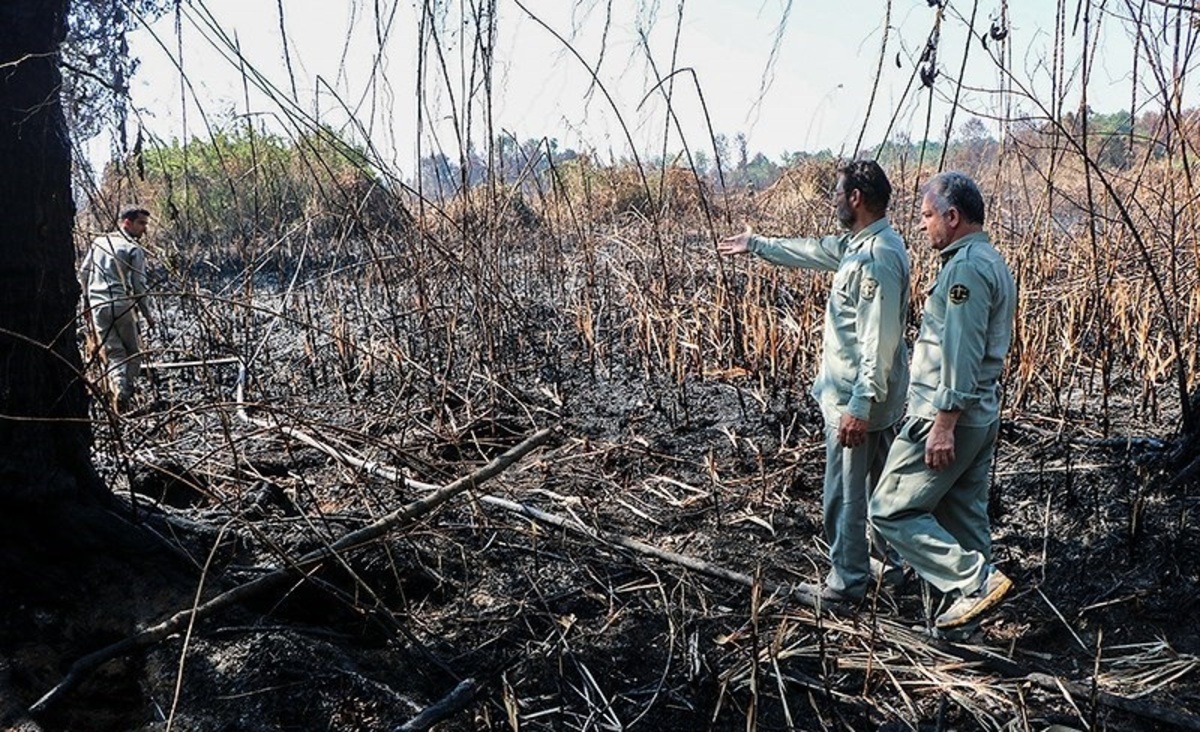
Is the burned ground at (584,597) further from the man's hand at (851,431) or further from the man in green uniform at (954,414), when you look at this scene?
the man's hand at (851,431)

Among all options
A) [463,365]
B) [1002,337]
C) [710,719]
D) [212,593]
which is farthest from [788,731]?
[463,365]

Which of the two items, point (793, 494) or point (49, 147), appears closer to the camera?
point (49, 147)

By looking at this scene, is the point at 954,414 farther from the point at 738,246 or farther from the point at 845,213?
the point at 738,246

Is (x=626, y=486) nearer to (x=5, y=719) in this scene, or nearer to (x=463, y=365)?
(x=463, y=365)

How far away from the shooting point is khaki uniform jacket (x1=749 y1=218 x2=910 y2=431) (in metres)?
2.70

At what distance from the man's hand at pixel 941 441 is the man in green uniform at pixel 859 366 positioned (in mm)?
228

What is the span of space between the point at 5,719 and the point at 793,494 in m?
2.90

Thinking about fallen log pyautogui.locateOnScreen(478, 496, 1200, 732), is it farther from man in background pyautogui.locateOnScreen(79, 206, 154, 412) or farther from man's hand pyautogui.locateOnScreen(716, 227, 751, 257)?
man in background pyautogui.locateOnScreen(79, 206, 154, 412)

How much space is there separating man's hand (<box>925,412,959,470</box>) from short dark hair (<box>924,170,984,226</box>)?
571 millimetres

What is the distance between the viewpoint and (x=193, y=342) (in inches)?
277

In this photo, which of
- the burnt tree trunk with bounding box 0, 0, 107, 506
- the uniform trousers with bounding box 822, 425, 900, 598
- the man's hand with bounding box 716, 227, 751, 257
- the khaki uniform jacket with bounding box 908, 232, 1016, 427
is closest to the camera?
the burnt tree trunk with bounding box 0, 0, 107, 506

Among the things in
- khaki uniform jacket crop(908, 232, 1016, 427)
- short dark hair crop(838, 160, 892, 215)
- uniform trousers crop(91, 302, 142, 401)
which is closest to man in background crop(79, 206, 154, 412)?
uniform trousers crop(91, 302, 142, 401)

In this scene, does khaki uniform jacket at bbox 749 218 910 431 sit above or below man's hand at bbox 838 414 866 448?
above

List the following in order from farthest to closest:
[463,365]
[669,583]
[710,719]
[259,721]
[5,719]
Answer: [463,365]
[669,583]
[710,719]
[259,721]
[5,719]
